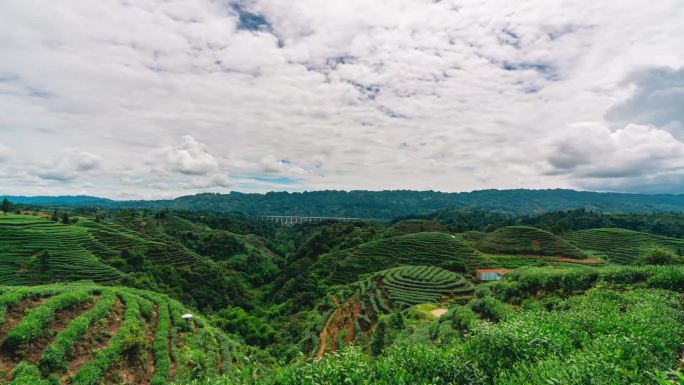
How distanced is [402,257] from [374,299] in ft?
94.2

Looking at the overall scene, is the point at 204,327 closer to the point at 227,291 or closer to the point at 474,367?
the point at 474,367

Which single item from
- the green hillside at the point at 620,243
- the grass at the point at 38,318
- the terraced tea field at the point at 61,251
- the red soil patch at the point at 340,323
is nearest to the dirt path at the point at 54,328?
the grass at the point at 38,318

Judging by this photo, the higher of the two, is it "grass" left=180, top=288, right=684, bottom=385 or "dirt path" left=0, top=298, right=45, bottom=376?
"grass" left=180, top=288, right=684, bottom=385

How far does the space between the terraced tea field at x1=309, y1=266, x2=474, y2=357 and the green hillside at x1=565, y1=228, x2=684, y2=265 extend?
192 ft

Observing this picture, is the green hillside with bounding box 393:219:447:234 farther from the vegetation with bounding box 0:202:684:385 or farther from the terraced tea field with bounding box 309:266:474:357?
the terraced tea field with bounding box 309:266:474:357

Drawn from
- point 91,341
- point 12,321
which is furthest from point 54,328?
point 91,341

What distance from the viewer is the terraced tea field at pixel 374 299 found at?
138ft

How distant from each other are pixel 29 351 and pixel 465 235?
10904 centimetres

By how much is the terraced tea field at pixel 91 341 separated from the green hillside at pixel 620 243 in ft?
329

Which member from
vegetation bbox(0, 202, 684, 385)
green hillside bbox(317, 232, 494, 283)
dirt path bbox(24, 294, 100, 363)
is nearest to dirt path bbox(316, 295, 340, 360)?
vegetation bbox(0, 202, 684, 385)

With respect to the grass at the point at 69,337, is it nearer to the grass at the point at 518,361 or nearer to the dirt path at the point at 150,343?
the dirt path at the point at 150,343

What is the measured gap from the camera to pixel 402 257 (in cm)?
7694

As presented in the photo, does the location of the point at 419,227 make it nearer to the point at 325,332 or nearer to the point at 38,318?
the point at 325,332

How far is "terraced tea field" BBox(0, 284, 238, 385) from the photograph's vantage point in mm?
17438
